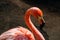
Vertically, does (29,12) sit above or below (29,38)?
above

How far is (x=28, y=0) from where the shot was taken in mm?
9227

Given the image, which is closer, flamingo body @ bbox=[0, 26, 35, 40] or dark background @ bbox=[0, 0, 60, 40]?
flamingo body @ bbox=[0, 26, 35, 40]

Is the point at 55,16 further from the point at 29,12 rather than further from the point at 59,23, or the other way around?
the point at 29,12

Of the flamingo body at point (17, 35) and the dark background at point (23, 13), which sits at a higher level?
the dark background at point (23, 13)

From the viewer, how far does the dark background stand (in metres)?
6.79

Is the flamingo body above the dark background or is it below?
below

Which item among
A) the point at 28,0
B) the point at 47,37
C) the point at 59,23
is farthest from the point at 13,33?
the point at 28,0

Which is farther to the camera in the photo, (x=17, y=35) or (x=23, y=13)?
(x=23, y=13)

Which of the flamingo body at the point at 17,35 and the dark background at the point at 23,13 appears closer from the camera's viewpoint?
the flamingo body at the point at 17,35

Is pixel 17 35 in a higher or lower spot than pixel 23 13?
lower

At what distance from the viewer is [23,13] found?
802 cm

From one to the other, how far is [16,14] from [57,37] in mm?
2193

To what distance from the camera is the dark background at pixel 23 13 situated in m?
6.79

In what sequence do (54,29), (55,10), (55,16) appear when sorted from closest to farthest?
1. (54,29)
2. (55,16)
3. (55,10)
